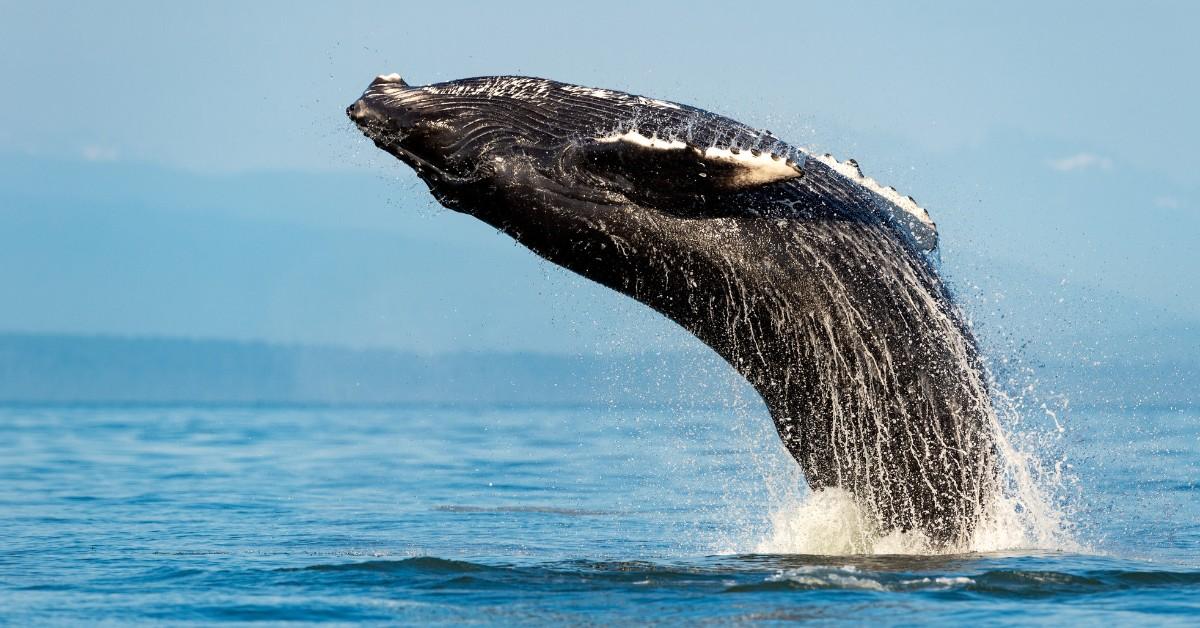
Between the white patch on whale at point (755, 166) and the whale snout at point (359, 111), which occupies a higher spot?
the whale snout at point (359, 111)

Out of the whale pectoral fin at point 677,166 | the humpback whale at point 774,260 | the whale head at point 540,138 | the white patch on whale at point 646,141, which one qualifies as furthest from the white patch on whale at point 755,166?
the humpback whale at point 774,260

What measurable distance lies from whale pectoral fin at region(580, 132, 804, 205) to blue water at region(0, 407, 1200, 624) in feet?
8.80

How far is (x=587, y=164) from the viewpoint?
12.3 metres

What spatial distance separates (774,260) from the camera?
1253 cm

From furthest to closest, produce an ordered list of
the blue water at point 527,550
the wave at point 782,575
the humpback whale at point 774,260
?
the humpback whale at point 774,260 < the wave at point 782,575 < the blue water at point 527,550

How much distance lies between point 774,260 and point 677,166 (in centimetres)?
154

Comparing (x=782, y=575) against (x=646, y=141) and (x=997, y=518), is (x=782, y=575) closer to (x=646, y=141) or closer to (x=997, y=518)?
(x=997, y=518)

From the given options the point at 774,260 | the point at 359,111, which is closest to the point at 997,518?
the point at 774,260

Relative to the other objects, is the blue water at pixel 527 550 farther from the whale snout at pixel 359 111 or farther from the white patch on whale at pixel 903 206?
the whale snout at pixel 359 111

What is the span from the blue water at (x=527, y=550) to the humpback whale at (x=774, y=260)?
0.78m

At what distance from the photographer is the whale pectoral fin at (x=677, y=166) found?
11125 millimetres

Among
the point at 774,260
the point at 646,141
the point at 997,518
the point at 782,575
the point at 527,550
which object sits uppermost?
the point at 646,141

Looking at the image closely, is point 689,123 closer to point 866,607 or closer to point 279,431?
point 866,607

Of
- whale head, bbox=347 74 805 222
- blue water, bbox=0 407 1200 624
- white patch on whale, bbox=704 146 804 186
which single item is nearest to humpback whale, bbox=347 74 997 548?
whale head, bbox=347 74 805 222
